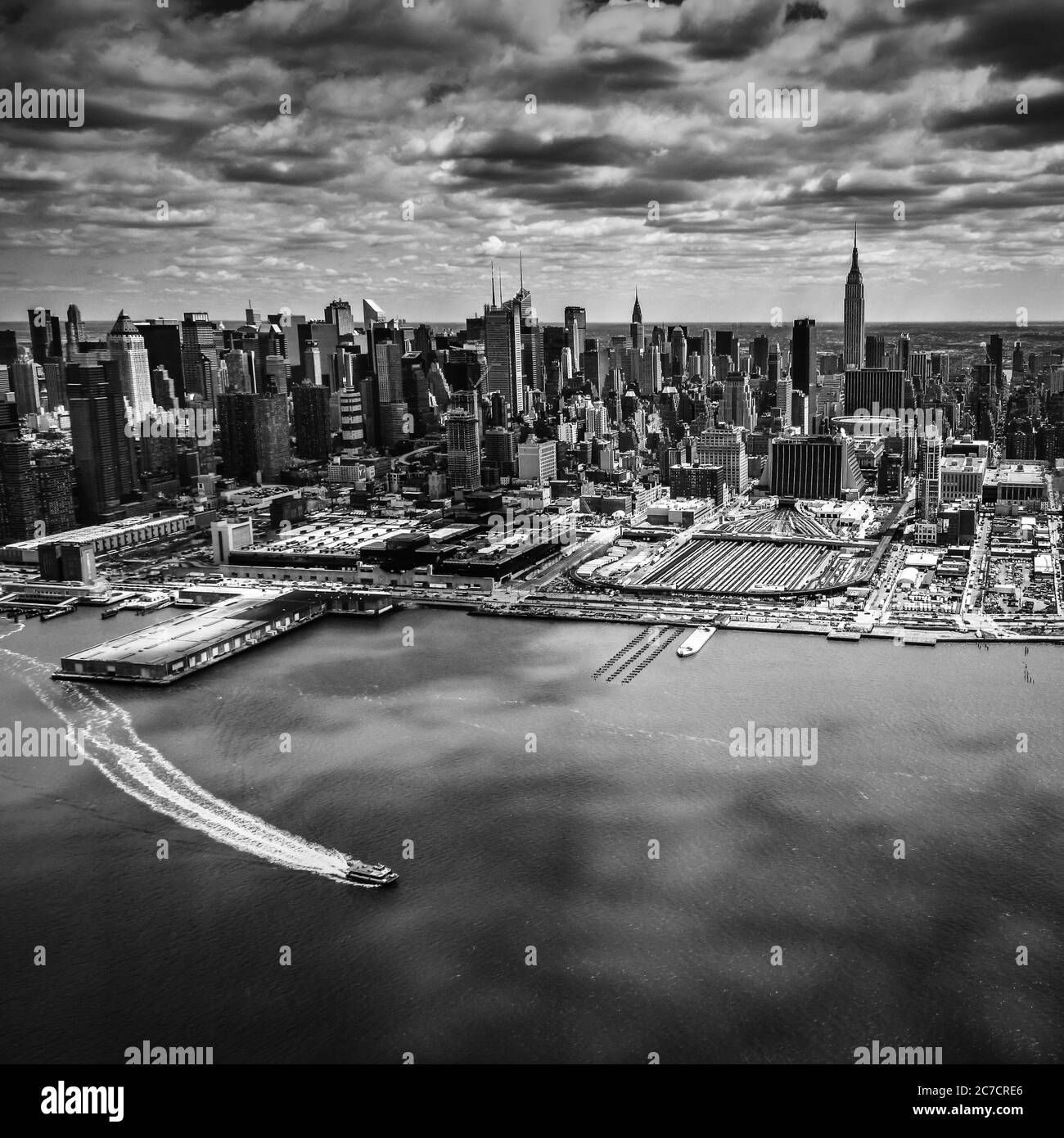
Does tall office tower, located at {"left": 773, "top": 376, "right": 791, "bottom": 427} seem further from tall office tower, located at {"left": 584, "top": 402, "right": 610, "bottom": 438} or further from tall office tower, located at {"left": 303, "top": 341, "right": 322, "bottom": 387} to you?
tall office tower, located at {"left": 303, "top": 341, "right": 322, "bottom": 387}

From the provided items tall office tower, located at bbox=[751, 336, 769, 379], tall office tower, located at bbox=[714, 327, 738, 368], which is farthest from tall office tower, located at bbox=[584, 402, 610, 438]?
tall office tower, located at bbox=[751, 336, 769, 379]

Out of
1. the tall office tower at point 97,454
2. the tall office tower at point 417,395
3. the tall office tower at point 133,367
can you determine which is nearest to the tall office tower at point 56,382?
the tall office tower at point 133,367

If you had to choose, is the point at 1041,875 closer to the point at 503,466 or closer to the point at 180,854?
the point at 180,854

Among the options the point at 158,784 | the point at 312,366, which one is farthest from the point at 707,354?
the point at 158,784

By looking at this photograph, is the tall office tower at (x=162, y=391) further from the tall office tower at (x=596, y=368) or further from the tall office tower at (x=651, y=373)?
the tall office tower at (x=651, y=373)

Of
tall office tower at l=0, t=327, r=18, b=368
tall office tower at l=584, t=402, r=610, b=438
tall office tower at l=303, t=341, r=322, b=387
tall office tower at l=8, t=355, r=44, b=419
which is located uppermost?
tall office tower at l=0, t=327, r=18, b=368

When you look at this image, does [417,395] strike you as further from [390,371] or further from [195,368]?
[195,368]

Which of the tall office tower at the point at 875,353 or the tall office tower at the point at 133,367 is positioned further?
the tall office tower at the point at 875,353
